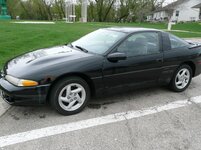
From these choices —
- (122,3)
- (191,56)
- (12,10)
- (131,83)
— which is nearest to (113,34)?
(131,83)

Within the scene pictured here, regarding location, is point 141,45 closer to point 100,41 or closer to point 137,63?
point 137,63

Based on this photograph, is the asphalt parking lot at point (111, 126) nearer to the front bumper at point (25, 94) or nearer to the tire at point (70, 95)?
the tire at point (70, 95)

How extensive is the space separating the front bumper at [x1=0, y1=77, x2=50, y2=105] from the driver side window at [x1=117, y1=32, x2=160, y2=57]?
1498 mm

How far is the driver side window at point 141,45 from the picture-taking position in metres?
3.86

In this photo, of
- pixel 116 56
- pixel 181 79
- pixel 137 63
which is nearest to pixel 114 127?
pixel 116 56

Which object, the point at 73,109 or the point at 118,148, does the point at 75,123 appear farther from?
the point at 118,148

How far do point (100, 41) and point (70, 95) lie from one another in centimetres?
127

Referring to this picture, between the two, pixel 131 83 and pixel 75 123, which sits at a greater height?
pixel 131 83

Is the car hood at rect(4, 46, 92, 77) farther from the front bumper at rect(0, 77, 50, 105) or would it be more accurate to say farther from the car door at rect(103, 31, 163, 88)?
the car door at rect(103, 31, 163, 88)

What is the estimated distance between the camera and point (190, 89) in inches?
191

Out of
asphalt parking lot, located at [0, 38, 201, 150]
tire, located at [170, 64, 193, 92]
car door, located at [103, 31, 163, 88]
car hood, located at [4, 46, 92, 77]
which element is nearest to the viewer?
asphalt parking lot, located at [0, 38, 201, 150]

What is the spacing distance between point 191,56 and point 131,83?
5.49ft

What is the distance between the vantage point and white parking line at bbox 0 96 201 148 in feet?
9.27

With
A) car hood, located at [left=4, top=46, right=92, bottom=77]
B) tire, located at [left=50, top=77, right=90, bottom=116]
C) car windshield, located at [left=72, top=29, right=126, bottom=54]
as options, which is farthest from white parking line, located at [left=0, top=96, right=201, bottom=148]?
car windshield, located at [left=72, top=29, right=126, bottom=54]
